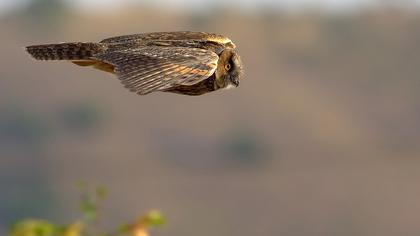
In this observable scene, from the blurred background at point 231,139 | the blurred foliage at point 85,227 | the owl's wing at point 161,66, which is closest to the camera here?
the owl's wing at point 161,66

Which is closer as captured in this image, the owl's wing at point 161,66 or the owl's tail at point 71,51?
the owl's wing at point 161,66

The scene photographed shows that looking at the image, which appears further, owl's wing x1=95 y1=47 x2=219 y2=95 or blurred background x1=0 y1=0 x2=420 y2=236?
blurred background x1=0 y1=0 x2=420 y2=236

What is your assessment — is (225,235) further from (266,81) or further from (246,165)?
(266,81)

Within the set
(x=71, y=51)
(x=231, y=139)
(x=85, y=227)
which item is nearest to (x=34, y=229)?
(x=85, y=227)

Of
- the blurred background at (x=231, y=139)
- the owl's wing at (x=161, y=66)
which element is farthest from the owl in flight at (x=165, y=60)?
the blurred background at (x=231, y=139)

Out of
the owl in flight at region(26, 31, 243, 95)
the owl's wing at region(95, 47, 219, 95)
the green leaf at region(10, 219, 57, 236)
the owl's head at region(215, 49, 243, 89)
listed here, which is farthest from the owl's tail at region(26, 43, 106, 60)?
the green leaf at region(10, 219, 57, 236)

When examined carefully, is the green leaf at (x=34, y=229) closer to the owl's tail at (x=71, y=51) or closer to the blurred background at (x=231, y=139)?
the owl's tail at (x=71, y=51)

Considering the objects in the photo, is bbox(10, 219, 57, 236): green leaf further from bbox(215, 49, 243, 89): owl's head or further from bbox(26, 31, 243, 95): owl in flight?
bbox(215, 49, 243, 89): owl's head

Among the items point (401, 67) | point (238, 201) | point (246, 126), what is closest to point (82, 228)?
point (238, 201)
